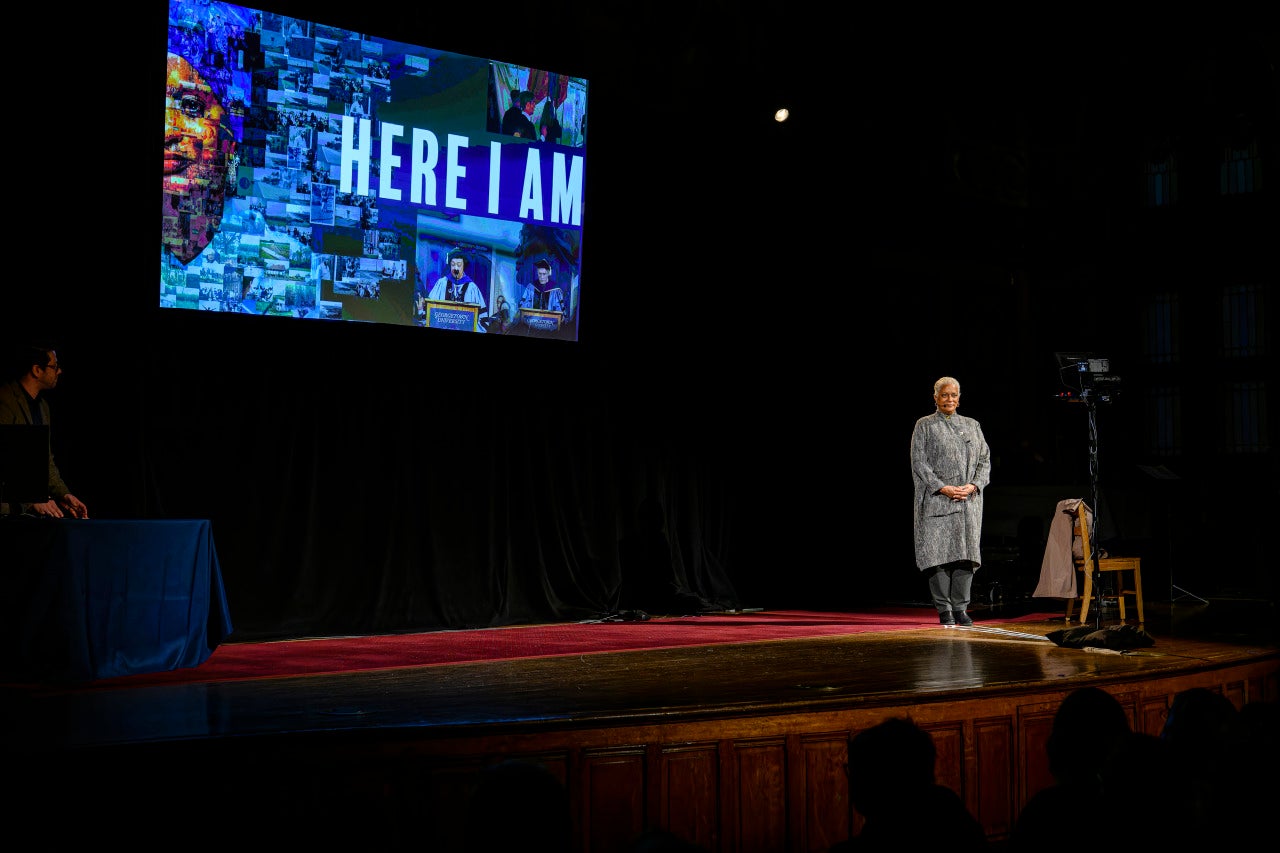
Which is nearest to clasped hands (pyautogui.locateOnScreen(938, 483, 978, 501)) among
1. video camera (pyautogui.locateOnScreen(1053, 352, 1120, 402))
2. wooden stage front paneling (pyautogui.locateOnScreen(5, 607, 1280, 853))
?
video camera (pyautogui.locateOnScreen(1053, 352, 1120, 402))

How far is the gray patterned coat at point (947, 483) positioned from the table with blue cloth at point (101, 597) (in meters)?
3.82

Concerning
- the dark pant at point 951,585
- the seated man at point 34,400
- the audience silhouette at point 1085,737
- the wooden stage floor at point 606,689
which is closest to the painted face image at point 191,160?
the seated man at point 34,400

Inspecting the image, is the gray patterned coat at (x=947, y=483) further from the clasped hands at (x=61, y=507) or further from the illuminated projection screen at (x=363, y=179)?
the clasped hands at (x=61, y=507)

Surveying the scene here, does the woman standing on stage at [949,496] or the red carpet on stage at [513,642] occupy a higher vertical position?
the woman standing on stage at [949,496]

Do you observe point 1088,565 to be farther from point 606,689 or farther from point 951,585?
point 606,689

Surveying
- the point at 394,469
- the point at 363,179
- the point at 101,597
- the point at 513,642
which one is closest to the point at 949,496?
the point at 513,642

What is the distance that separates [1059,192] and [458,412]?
6.72 metres

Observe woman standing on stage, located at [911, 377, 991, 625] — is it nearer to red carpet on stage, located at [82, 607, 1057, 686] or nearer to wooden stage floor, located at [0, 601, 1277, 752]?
red carpet on stage, located at [82, 607, 1057, 686]

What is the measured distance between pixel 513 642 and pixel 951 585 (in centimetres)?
255

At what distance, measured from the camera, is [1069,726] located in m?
2.46

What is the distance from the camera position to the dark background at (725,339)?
6039 mm

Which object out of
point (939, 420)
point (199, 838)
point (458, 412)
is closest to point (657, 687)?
point (199, 838)

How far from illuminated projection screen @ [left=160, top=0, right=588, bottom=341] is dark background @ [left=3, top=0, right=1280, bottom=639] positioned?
0.67 ft

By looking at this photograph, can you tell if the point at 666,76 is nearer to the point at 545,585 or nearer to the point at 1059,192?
the point at 545,585
